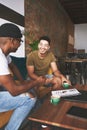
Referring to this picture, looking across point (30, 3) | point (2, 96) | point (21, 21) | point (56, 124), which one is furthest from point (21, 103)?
point (30, 3)

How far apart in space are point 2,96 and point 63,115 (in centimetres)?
76

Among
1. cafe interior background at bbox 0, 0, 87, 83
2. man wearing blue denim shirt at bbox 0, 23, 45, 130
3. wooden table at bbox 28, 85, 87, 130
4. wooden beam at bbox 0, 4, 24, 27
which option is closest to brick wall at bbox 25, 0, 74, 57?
cafe interior background at bbox 0, 0, 87, 83

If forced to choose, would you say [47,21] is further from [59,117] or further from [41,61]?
[59,117]

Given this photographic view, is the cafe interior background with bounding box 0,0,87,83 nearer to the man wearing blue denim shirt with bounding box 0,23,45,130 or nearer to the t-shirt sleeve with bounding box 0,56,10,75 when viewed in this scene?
the man wearing blue denim shirt with bounding box 0,23,45,130

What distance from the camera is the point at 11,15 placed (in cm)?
400

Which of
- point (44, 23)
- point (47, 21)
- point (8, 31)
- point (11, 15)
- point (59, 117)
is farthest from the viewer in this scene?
point (47, 21)

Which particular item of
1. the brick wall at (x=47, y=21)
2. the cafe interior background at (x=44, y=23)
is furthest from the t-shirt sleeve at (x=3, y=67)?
the brick wall at (x=47, y=21)

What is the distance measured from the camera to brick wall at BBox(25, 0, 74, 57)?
5.06 meters

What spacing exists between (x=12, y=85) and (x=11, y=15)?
273cm

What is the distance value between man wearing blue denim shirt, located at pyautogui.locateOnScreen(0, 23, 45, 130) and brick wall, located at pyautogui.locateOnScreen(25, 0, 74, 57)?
115 inches

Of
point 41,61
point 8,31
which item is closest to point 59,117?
point 8,31

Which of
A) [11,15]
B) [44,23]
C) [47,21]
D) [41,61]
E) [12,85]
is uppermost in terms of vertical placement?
[47,21]

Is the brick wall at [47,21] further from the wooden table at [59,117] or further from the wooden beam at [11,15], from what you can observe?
the wooden table at [59,117]

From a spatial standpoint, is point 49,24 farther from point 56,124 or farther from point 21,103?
point 56,124
